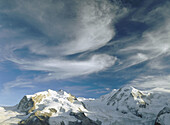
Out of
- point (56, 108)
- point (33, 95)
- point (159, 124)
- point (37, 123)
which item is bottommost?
point (159, 124)

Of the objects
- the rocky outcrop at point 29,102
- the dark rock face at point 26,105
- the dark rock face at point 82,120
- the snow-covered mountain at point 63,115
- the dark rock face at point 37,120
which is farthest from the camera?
the rocky outcrop at point 29,102

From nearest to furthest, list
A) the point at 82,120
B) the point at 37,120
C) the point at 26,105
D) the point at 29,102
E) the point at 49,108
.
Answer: the point at 37,120, the point at 82,120, the point at 49,108, the point at 26,105, the point at 29,102

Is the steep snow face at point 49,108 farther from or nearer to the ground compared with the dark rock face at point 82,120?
farther from the ground

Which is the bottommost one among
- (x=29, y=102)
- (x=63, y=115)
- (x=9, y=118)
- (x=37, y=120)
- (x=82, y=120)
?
(x=82, y=120)

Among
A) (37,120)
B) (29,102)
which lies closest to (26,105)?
(29,102)

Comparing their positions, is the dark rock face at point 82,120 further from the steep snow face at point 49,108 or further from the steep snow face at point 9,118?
the steep snow face at point 9,118

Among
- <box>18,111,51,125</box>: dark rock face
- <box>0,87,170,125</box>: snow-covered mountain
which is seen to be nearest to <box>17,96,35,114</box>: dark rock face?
<box>0,87,170,125</box>: snow-covered mountain

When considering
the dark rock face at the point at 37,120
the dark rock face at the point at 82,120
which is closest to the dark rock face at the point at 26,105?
the dark rock face at the point at 37,120

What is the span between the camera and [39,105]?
170125 mm

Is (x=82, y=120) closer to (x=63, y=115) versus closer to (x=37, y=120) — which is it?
(x=63, y=115)

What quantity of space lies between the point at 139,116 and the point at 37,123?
134351mm

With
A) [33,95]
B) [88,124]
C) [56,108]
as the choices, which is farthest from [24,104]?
[88,124]

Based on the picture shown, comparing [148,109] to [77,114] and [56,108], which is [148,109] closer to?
[77,114]

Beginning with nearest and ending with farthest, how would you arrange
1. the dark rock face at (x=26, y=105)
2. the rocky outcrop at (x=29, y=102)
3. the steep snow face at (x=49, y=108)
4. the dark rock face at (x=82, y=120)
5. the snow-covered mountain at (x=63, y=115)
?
the snow-covered mountain at (x=63, y=115)
the steep snow face at (x=49, y=108)
the dark rock face at (x=82, y=120)
the dark rock face at (x=26, y=105)
the rocky outcrop at (x=29, y=102)
